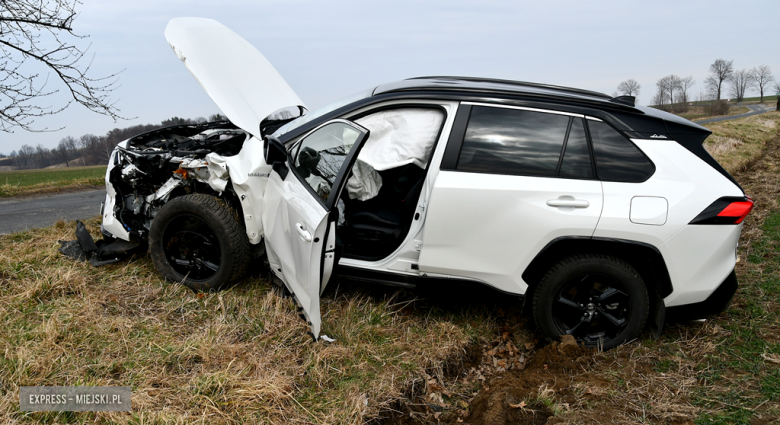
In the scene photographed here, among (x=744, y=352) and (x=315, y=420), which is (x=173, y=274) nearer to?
(x=315, y=420)

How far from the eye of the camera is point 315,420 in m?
2.54

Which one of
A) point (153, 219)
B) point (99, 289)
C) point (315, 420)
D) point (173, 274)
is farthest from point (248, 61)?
point (315, 420)

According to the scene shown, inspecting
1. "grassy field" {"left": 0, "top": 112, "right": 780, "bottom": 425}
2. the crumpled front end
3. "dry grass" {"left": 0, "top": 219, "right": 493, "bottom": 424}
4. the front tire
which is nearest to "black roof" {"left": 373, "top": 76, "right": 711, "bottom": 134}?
the front tire

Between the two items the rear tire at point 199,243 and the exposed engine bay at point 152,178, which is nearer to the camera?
the rear tire at point 199,243

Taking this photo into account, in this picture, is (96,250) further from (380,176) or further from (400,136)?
(400,136)

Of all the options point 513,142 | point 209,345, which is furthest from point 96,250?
point 513,142

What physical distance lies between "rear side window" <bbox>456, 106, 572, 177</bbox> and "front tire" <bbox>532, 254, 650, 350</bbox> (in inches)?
27.3

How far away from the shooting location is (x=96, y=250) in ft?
14.2

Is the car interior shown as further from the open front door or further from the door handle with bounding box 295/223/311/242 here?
the door handle with bounding box 295/223/311/242

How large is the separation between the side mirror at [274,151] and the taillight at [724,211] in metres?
2.76

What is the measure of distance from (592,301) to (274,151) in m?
2.48

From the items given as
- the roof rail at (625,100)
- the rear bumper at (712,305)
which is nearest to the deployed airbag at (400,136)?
the roof rail at (625,100)

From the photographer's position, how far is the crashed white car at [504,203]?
293 centimetres

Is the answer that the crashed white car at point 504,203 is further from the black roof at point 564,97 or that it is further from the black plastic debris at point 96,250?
the black plastic debris at point 96,250
